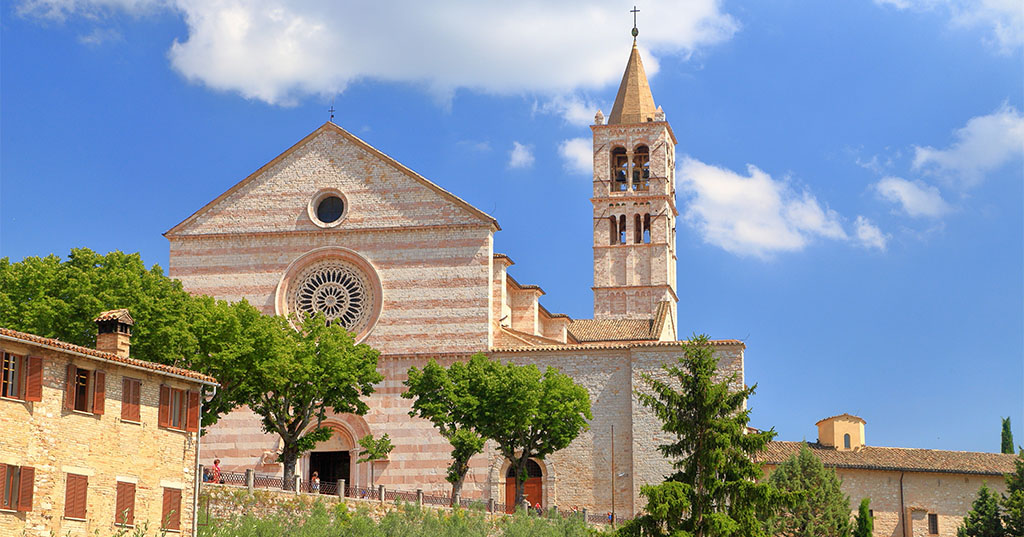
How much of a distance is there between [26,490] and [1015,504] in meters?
35.5

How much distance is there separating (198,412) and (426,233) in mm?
22735

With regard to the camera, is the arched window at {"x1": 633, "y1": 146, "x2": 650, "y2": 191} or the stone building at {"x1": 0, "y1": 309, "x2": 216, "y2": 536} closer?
the stone building at {"x1": 0, "y1": 309, "x2": 216, "y2": 536}

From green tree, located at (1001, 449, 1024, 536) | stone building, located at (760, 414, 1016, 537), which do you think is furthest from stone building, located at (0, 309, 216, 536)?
green tree, located at (1001, 449, 1024, 536)

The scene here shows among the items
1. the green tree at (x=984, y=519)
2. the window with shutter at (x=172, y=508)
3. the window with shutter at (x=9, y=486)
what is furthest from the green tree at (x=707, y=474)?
the green tree at (x=984, y=519)

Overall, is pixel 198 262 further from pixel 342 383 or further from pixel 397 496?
pixel 397 496

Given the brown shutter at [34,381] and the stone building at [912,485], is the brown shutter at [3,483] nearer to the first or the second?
the brown shutter at [34,381]

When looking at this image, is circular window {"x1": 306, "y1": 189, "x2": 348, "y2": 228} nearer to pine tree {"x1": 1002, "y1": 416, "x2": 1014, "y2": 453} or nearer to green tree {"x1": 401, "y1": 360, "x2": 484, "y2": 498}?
green tree {"x1": 401, "y1": 360, "x2": 484, "y2": 498}

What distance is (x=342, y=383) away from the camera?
47.1m

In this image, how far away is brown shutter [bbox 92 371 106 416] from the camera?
105ft

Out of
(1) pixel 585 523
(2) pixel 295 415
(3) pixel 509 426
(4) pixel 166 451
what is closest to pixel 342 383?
(2) pixel 295 415

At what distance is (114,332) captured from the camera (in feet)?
116

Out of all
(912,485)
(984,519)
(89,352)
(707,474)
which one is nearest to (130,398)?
(89,352)

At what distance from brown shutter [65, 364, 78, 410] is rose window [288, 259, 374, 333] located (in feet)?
83.7

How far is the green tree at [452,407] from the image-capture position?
46.8 m
